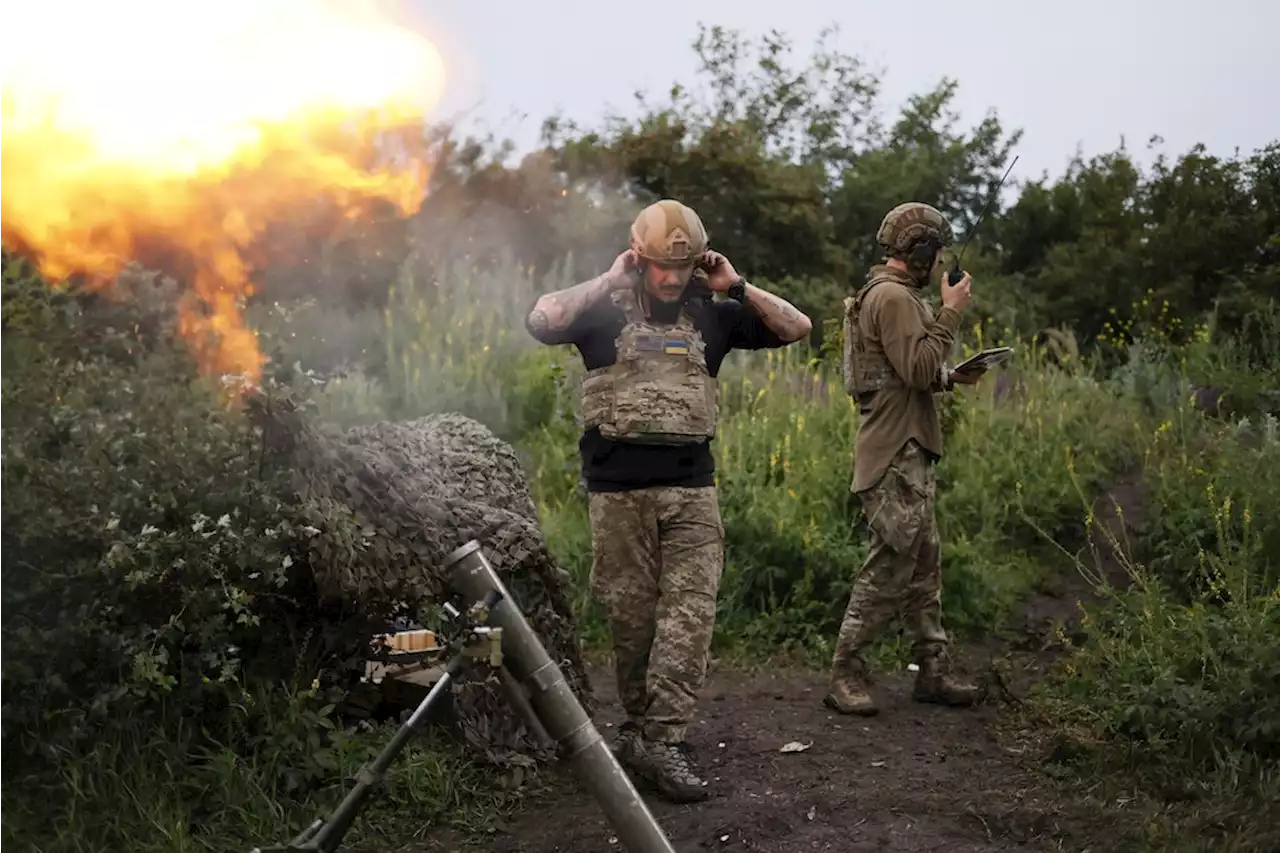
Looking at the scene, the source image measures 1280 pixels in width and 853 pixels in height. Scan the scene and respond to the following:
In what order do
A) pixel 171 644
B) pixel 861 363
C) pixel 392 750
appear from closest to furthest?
pixel 392 750
pixel 171 644
pixel 861 363

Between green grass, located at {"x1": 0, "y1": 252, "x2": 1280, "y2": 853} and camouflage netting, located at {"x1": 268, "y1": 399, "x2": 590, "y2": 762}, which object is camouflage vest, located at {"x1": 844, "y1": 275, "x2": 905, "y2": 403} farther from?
camouflage netting, located at {"x1": 268, "y1": 399, "x2": 590, "y2": 762}

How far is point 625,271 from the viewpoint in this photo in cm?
509

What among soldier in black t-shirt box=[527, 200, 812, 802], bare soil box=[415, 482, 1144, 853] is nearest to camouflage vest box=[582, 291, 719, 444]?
soldier in black t-shirt box=[527, 200, 812, 802]

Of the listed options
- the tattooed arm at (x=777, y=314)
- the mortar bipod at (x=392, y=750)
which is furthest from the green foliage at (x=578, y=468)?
the tattooed arm at (x=777, y=314)

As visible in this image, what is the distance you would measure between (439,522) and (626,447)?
2.57 feet

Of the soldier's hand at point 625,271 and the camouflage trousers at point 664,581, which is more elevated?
the soldier's hand at point 625,271

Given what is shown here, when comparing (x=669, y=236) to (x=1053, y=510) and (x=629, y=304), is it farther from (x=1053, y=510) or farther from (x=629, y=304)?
(x=1053, y=510)

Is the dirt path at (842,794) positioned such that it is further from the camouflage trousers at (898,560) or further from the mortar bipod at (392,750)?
the mortar bipod at (392,750)

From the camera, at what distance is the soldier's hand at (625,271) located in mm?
5062

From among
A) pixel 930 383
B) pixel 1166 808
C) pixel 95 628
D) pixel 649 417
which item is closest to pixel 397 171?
pixel 649 417

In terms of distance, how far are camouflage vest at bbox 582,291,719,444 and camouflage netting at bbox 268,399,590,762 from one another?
0.67 metres

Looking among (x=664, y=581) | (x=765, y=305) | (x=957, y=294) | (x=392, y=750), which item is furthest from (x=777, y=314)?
(x=392, y=750)

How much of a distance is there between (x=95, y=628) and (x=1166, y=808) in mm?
3791

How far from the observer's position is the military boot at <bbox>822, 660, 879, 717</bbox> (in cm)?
598
